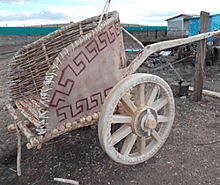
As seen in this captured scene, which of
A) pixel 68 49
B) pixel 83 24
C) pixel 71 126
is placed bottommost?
pixel 71 126

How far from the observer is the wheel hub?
60.9 inches

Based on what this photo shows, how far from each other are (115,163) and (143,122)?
0.67 meters

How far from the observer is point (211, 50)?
629 cm

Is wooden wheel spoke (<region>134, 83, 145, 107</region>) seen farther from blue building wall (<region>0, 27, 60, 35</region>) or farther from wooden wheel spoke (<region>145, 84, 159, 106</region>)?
blue building wall (<region>0, 27, 60, 35</region>)

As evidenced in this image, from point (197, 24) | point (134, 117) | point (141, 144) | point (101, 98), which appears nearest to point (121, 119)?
point (134, 117)

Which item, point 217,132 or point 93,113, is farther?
point 217,132

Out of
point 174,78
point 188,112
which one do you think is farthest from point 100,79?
point 174,78

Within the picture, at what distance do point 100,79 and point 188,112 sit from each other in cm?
203

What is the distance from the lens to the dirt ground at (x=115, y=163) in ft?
5.66

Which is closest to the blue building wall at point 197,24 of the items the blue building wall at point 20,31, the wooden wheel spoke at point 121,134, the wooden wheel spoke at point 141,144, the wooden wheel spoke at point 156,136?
the blue building wall at point 20,31

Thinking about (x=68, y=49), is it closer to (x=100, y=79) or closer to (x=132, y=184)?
(x=100, y=79)

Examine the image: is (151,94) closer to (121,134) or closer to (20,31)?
(121,134)

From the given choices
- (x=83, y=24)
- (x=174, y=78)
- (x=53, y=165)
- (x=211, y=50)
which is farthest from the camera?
(x=211, y=50)

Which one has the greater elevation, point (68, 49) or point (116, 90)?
point (68, 49)
